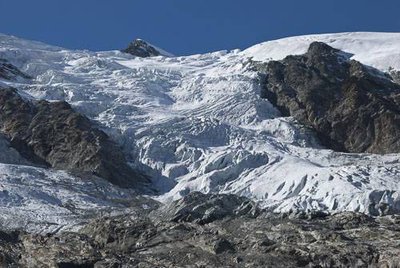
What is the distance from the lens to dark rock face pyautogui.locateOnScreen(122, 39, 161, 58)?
147m

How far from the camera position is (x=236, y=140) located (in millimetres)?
93750

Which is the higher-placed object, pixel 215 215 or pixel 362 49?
pixel 362 49

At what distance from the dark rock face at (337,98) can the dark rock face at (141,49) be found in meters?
31.0

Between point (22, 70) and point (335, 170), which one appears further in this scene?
point (22, 70)

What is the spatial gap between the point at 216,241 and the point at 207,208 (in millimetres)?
7862

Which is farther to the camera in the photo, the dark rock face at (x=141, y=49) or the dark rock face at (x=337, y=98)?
the dark rock face at (x=141, y=49)

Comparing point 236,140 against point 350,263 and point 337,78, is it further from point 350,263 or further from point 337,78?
point 350,263

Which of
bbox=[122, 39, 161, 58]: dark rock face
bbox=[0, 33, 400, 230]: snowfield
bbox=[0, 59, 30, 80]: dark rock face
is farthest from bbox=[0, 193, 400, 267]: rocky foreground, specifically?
bbox=[122, 39, 161, 58]: dark rock face

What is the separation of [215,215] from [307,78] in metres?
49.4

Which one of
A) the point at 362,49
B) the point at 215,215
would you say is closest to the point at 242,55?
the point at 362,49

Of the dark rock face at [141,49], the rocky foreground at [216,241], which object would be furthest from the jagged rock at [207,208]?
the dark rock face at [141,49]

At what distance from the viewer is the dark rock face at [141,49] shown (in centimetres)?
14675

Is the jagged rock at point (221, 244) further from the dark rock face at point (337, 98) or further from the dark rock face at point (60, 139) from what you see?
the dark rock face at point (337, 98)

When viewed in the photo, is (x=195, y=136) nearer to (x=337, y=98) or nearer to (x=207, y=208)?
(x=337, y=98)
